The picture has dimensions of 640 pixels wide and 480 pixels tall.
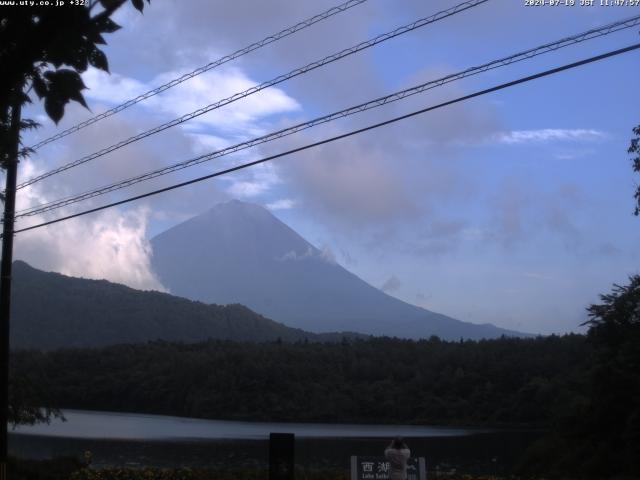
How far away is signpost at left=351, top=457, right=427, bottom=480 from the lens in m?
14.4

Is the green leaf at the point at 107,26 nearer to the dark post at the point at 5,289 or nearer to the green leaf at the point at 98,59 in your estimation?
the green leaf at the point at 98,59

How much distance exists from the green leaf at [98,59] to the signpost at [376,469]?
1044cm

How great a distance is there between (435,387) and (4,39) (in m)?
92.4

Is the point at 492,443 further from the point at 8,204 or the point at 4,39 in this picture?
the point at 4,39

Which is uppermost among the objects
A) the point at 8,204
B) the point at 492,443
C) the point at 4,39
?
the point at 8,204

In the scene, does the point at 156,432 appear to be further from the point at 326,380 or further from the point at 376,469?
the point at 376,469

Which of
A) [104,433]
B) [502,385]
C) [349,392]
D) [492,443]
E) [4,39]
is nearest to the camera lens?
[4,39]

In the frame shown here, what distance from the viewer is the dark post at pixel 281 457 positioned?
13.8 metres

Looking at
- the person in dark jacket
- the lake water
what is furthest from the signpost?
the lake water

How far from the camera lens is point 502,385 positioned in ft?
292

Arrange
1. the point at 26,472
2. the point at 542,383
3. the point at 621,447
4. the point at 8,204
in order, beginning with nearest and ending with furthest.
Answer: the point at 8,204 → the point at 26,472 → the point at 621,447 → the point at 542,383

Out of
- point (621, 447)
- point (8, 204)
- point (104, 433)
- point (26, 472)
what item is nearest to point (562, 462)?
point (621, 447)

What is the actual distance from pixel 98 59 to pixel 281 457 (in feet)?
32.0

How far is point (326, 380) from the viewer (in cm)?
10250
